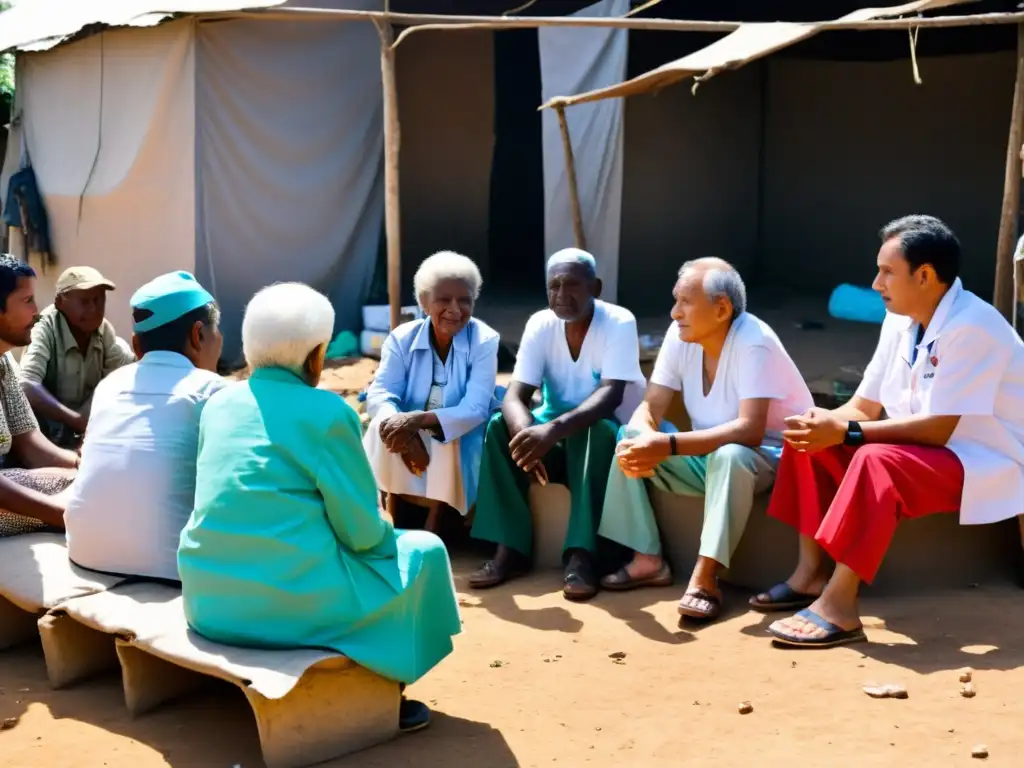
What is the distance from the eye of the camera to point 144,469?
11.9 feet

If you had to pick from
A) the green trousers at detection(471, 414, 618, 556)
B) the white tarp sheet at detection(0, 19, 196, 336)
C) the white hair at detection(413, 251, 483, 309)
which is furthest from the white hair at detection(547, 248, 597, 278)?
the white tarp sheet at detection(0, 19, 196, 336)

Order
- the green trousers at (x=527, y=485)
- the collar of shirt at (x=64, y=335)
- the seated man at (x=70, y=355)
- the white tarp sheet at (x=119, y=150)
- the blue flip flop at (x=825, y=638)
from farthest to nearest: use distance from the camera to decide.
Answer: the white tarp sheet at (x=119, y=150) < the collar of shirt at (x=64, y=335) < the seated man at (x=70, y=355) < the green trousers at (x=527, y=485) < the blue flip flop at (x=825, y=638)

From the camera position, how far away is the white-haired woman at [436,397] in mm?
4969

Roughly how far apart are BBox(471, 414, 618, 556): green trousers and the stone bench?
0.85 feet

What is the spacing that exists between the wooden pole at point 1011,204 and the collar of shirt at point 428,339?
3.21 metres

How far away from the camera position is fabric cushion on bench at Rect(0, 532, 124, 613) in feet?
12.1

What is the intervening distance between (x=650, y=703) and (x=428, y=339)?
80.1 inches

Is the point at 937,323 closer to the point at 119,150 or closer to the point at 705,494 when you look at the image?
the point at 705,494

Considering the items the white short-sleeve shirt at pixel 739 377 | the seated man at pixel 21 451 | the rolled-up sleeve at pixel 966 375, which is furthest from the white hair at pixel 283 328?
the rolled-up sleeve at pixel 966 375

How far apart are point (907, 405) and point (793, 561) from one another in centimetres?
74

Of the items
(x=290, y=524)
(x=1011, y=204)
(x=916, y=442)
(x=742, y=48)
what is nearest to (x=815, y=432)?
(x=916, y=442)

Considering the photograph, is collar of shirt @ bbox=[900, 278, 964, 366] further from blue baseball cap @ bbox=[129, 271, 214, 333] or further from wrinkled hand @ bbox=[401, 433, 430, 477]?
blue baseball cap @ bbox=[129, 271, 214, 333]

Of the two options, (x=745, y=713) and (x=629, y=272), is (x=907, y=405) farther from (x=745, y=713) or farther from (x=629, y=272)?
(x=629, y=272)

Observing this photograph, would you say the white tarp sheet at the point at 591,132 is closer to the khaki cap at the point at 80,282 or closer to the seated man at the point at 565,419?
the seated man at the point at 565,419
